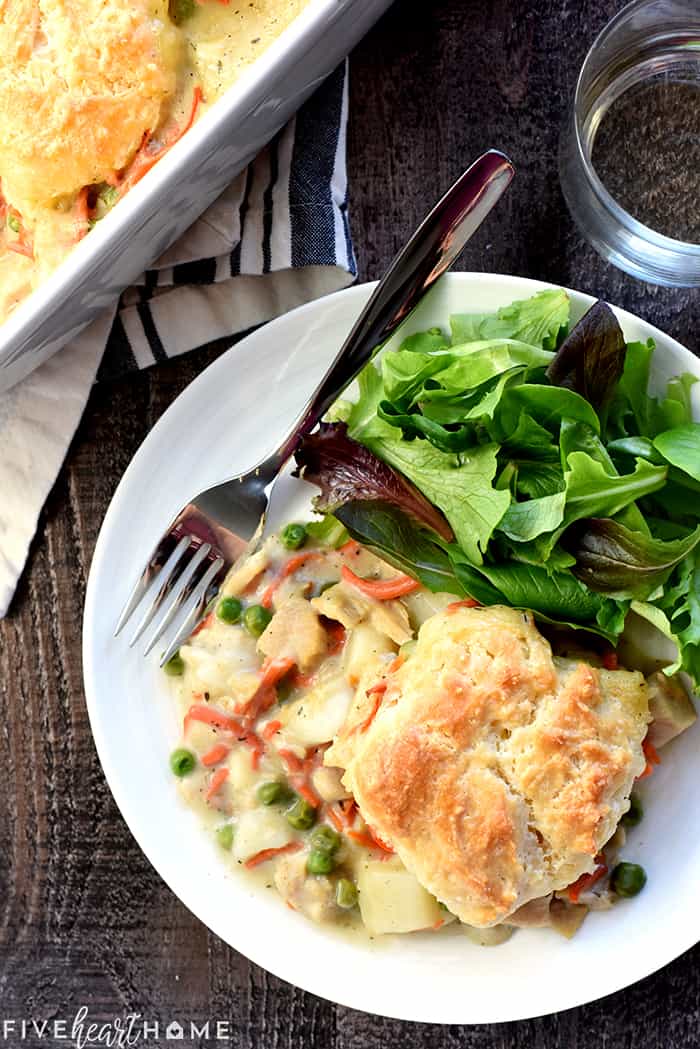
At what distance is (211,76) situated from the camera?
7.23ft

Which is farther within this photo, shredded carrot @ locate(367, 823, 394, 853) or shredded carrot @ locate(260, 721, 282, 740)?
shredded carrot @ locate(260, 721, 282, 740)

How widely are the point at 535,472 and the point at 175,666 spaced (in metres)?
1.00

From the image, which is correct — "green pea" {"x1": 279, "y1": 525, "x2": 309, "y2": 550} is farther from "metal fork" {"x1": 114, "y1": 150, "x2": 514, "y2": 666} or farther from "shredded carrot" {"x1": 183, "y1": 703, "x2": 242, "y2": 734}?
"shredded carrot" {"x1": 183, "y1": 703, "x2": 242, "y2": 734}

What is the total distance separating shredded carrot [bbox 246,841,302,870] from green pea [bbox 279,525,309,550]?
711 mm

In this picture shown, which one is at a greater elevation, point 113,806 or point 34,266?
point 34,266

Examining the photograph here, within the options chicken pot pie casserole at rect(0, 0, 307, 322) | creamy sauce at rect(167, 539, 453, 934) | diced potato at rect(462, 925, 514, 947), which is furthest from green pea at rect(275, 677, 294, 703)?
chicken pot pie casserole at rect(0, 0, 307, 322)

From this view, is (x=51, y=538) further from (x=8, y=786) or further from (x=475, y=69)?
(x=475, y=69)

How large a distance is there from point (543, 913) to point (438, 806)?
1.48 ft

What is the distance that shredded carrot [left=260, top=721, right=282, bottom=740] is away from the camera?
2564 millimetres

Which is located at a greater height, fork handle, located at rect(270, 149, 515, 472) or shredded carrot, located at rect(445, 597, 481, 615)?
fork handle, located at rect(270, 149, 515, 472)

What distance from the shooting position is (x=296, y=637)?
8.38 feet

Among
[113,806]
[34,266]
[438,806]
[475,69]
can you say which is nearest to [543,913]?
[438,806]

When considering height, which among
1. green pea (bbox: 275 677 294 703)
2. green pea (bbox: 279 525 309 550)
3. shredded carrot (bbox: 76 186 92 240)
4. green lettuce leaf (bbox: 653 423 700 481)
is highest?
shredded carrot (bbox: 76 186 92 240)

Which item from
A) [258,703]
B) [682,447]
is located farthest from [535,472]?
[258,703]
